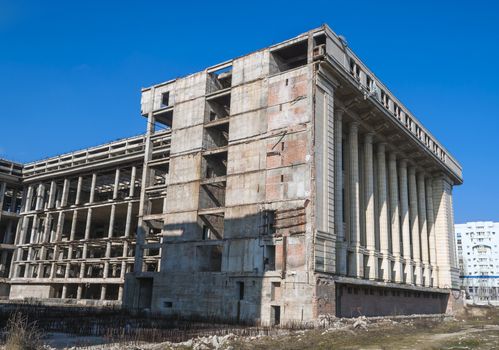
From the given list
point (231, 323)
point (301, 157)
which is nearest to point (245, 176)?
point (301, 157)

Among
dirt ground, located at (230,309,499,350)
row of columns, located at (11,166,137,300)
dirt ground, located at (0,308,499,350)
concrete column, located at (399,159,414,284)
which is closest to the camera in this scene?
dirt ground, located at (0,308,499,350)

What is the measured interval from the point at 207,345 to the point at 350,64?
32.9m

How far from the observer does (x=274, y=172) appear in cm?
4156

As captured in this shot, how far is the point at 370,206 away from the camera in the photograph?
5003cm

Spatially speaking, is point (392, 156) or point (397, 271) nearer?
point (397, 271)

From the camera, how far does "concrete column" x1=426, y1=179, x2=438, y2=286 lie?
65.0 m

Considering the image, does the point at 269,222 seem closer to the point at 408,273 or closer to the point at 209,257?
the point at 209,257

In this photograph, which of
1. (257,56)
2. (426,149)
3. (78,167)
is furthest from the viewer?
(78,167)

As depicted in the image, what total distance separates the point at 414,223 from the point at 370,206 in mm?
14859

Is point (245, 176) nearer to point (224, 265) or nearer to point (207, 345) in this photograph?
point (224, 265)

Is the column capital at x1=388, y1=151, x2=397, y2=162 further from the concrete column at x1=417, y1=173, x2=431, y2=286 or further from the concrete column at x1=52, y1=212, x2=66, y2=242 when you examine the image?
the concrete column at x1=52, y1=212, x2=66, y2=242

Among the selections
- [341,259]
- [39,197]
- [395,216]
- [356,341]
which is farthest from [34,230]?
[356,341]

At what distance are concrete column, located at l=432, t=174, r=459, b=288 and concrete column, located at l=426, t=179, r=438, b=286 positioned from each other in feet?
1.50

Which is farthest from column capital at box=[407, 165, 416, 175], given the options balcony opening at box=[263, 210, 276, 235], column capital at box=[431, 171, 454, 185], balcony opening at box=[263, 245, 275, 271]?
balcony opening at box=[263, 245, 275, 271]
